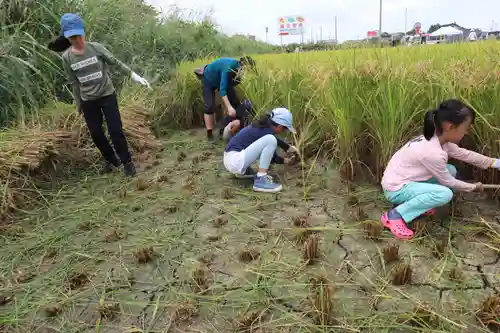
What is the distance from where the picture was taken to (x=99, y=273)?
6.75 ft

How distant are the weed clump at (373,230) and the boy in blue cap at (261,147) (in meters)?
0.90

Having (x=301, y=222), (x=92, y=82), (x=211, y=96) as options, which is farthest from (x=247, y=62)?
(x=301, y=222)


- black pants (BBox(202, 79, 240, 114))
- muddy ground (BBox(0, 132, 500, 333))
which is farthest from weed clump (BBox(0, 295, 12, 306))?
black pants (BBox(202, 79, 240, 114))

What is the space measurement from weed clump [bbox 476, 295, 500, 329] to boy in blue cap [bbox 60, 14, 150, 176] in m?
2.91

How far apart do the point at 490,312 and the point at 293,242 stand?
1.00 m

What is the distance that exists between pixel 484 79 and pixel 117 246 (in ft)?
7.93


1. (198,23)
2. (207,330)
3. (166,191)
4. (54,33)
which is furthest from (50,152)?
(198,23)

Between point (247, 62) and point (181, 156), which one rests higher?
point (247, 62)

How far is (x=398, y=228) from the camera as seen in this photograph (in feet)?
7.10

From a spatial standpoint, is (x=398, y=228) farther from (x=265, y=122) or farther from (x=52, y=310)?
(x=52, y=310)

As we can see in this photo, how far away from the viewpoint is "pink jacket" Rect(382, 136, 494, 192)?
2121 mm

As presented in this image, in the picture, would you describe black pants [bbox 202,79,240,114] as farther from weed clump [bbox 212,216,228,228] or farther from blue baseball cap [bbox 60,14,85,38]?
weed clump [bbox 212,216,228,228]

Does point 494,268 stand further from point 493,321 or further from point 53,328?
point 53,328

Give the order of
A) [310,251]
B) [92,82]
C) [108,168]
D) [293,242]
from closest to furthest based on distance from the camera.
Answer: [310,251] → [293,242] → [92,82] → [108,168]
